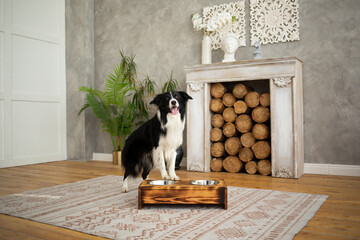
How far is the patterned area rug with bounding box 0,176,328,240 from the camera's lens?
167cm

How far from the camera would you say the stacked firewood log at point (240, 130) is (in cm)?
358

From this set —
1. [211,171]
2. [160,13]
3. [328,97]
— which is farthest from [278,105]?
[160,13]

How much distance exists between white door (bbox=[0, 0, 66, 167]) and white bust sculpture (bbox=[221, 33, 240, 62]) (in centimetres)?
286

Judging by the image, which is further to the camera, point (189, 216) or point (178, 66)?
point (178, 66)

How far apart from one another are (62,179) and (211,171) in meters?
1.76

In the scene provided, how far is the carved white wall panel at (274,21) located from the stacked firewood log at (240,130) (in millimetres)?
698

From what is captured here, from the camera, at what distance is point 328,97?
11.5 ft

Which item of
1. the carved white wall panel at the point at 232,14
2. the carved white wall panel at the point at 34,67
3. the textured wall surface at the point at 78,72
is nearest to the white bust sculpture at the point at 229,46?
the carved white wall panel at the point at 232,14

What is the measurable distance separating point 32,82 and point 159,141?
2.94m

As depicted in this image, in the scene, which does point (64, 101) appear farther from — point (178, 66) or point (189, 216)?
point (189, 216)

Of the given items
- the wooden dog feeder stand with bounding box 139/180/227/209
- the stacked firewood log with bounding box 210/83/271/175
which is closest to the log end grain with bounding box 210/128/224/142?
the stacked firewood log with bounding box 210/83/271/175

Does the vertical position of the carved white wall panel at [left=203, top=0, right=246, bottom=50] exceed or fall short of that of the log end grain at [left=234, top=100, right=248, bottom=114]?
it exceeds it

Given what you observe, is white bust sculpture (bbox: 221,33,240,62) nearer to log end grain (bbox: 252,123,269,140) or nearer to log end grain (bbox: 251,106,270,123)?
log end grain (bbox: 251,106,270,123)

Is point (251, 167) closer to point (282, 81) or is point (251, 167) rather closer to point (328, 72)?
point (282, 81)
